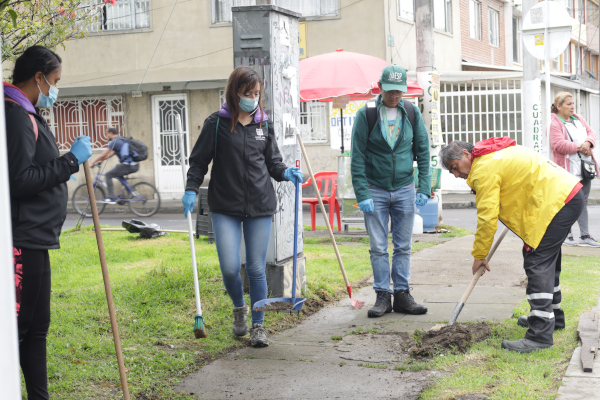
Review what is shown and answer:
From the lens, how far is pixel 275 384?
4.20 metres

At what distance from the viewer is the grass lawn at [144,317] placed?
168 inches

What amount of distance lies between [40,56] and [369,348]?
2.86 metres

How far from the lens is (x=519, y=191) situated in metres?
4.59


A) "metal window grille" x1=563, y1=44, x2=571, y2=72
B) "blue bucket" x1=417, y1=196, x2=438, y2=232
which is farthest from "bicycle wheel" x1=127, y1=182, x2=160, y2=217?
"metal window grille" x1=563, y1=44, x2=571, y2=72

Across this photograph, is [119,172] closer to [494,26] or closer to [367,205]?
[367,205]

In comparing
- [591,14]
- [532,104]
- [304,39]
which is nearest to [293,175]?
[532,104]

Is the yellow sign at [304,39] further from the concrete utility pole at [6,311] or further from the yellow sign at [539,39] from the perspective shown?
the concrete utility pole at [6,311]

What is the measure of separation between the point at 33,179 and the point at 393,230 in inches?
137

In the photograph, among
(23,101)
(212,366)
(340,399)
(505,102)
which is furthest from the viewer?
(505,102)

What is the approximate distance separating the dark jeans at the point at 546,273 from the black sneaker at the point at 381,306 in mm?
1431

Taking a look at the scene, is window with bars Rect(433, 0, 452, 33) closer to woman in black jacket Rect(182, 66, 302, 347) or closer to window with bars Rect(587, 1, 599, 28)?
woman in black jacket Rect(182, 66, 302, 347)

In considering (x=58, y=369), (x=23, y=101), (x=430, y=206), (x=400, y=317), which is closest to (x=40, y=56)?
(x=23, y=101)

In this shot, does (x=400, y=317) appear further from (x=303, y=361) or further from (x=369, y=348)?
(x=303, y=361)

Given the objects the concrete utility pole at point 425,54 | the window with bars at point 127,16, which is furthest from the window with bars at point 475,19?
the concrete utility pole at point 425,54
